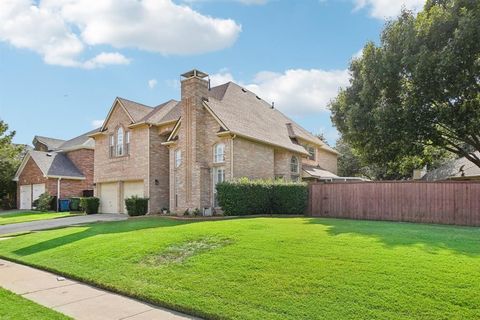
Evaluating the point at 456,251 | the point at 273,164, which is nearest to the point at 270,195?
the point at 273,164

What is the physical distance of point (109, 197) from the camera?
28.8m

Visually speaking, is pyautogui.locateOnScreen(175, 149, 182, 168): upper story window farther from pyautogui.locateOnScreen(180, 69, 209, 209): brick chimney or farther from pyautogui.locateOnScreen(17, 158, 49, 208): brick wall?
pyautogui.locateOnScreen(17, 158, 49, 208): brick wall

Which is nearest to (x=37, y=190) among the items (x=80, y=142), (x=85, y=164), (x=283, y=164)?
(x=85, y=164)

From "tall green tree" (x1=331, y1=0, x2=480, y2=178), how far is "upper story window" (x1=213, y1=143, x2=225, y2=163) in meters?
7.24

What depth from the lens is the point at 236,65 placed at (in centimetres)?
1889

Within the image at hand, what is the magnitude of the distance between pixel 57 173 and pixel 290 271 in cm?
3115

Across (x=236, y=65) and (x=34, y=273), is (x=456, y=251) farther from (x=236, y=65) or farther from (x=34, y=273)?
(x=236, y=65)

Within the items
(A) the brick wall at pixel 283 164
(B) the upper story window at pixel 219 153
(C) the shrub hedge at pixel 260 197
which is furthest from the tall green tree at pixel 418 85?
(B) the upper story window at pixel 219 153

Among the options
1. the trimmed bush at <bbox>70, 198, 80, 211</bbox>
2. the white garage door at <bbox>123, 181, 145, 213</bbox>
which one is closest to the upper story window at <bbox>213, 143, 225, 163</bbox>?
the white garage door at <bbox>123, 181, 145, 213</bbox>

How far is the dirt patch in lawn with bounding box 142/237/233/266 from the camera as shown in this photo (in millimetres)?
8695

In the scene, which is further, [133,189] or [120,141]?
[120,141]

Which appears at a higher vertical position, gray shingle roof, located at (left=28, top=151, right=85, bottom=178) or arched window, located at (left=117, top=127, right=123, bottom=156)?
arched window, located at (left=117, top=127, right=123, bottom=156)

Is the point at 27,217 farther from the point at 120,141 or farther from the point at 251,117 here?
the point at 251,117

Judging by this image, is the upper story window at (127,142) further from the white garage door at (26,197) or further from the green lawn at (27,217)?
the white garage door at (26,197)
